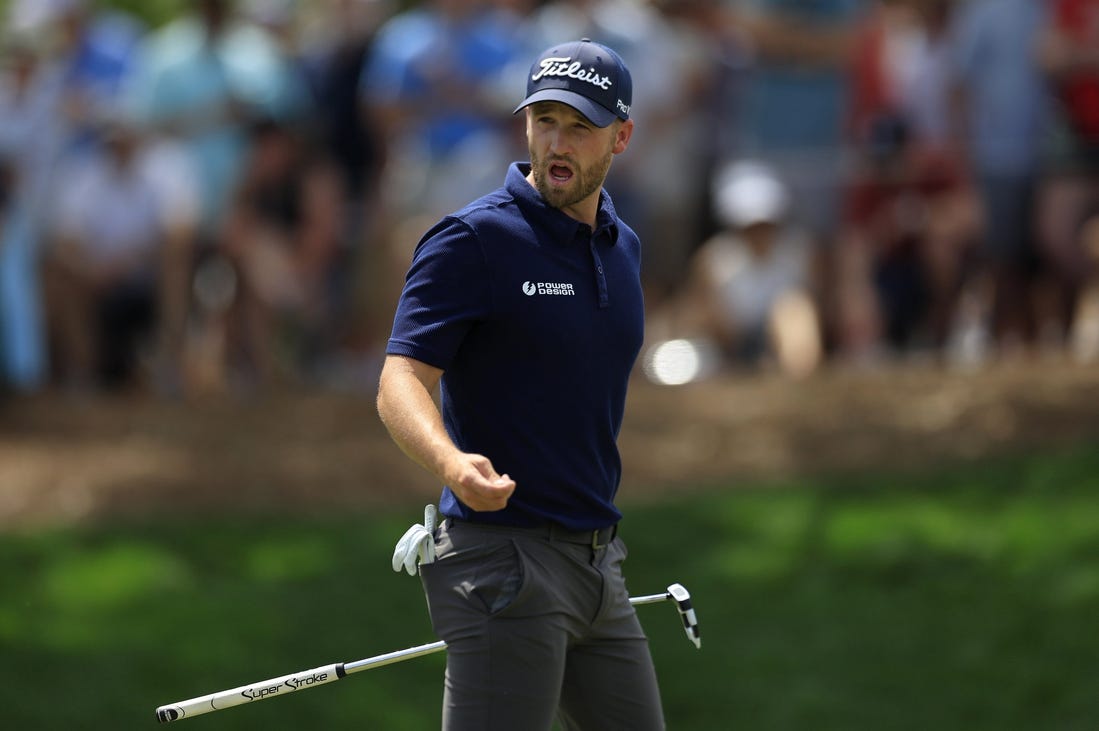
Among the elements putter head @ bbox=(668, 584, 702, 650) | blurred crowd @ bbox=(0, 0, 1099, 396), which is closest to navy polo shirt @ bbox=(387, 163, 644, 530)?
putter head @ bbox=(668, 584, 702, 650)

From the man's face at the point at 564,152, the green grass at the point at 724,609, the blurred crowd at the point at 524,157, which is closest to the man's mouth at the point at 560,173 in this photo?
the man's face at the point at 564,152

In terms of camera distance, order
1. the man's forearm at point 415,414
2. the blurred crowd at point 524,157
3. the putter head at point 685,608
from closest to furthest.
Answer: the man's forearm at point 415,414 < the putter head at point 685,608 < the blurred crowd at point 524,157

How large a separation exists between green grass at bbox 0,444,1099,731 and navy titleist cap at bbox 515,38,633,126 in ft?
14.2

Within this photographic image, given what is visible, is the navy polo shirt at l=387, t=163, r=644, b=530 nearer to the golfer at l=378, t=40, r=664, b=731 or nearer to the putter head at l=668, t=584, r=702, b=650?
the golfer at l=378, t=40, r=664, b=731

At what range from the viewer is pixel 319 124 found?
12.7m

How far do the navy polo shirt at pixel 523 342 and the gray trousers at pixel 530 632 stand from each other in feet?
0.29

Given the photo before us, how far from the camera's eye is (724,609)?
9258 millimetres

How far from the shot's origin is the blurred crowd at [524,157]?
11.3 m

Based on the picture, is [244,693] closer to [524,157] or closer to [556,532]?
[556,532]

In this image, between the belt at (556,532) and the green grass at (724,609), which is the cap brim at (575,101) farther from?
the green grass at (724,609)

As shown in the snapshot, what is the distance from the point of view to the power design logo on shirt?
15.4 feet

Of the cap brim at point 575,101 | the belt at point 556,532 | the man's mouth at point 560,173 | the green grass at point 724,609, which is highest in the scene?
the cap brim at point 575,101

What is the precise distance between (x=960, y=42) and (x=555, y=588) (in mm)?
7729

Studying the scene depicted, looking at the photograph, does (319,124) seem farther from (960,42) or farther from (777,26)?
(960,42)
